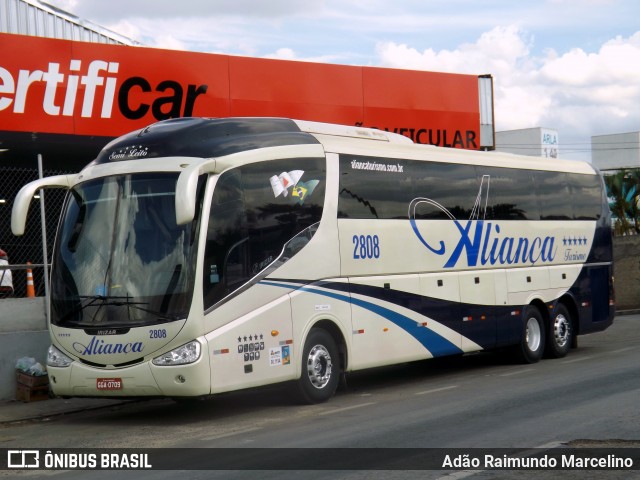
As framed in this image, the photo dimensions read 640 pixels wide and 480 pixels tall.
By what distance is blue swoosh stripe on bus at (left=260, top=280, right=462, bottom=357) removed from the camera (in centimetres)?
1404

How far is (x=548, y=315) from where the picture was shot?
1888cm

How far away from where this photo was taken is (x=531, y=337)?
1844 centimetres

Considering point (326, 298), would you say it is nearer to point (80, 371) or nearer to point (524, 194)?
point (80, 371)

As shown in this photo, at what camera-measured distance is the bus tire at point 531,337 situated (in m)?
18.1

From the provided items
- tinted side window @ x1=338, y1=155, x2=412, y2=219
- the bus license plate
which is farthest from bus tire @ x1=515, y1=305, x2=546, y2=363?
the bus license plate

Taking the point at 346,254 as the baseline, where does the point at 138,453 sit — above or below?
below

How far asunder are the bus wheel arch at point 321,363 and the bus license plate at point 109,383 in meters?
2.39

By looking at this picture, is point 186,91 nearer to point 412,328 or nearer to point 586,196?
point 412,328

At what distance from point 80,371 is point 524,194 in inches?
372

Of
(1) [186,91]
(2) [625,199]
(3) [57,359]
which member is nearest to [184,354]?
(3) [57,359]

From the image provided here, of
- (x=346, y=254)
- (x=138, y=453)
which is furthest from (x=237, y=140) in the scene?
(x=138, y=453)

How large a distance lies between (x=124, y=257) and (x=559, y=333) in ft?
32.4

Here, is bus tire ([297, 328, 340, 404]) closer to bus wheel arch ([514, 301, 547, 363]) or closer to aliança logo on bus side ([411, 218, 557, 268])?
aliança logo on bus side ([411, 218, 557, 268])

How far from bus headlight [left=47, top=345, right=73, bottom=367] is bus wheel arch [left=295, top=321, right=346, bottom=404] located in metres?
2.89
